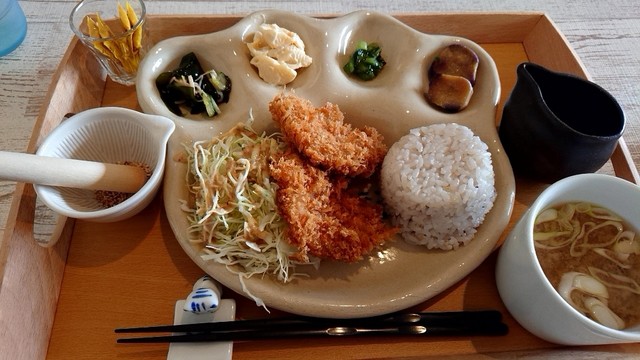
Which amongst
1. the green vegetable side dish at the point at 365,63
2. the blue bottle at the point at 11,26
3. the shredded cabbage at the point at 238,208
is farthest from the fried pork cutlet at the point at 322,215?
the blue bottle at the point at 11,26

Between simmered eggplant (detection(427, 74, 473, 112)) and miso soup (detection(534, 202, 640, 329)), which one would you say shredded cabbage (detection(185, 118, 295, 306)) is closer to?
simmered eggplant (detection(427, 74, 473, 112))

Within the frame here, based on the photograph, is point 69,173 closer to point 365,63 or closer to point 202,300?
point 202,300

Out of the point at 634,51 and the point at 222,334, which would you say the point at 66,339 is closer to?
the point at 222,334

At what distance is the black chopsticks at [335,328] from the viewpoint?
4.11 ft

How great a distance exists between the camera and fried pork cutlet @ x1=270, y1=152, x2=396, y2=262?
1330 millimetres

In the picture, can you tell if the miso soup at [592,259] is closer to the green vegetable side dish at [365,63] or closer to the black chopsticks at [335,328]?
the black chopsticks at [335,328]

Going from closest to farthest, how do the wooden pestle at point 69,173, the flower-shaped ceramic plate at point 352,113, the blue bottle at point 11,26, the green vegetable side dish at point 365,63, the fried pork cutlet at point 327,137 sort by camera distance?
1. the wooden pestle at point 69,173
2. the flower-shaped ceramic plate at point 352,113
3. the fried pork cutlet at point 327,137
4. the green vegetable side dish at point 365,63
5. the blue bottle at point 11,26

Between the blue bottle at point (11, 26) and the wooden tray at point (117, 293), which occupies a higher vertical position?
the blue bottle at point (11, 26)

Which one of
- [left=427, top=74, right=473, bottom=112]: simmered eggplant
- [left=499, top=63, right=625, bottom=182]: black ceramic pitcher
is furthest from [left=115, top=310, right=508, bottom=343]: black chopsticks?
[left=427, top=74, right=473, bottom=112]: simmered eggplant

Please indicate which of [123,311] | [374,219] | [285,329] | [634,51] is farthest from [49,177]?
[634,51]

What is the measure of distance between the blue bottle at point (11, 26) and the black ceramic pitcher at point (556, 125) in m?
2.11

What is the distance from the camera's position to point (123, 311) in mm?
1332

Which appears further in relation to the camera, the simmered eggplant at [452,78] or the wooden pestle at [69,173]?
the simmered eggplant at [452,78]

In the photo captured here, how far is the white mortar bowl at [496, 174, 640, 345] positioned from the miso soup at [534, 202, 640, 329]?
35 millimetres
